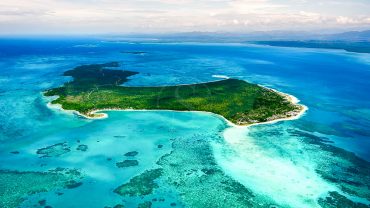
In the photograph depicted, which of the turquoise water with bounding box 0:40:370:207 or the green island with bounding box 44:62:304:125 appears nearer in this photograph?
the turquoise water with bounding box 0:40:370:207

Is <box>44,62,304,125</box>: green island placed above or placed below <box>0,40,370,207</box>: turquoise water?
above

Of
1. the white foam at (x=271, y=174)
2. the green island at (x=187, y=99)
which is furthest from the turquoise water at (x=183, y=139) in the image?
the green island at (x=187, y=99)

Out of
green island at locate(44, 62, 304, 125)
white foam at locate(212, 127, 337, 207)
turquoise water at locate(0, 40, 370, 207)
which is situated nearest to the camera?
white foam at locate(212, 127, 337, 207)

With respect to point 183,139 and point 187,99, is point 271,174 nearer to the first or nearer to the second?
point 183,139

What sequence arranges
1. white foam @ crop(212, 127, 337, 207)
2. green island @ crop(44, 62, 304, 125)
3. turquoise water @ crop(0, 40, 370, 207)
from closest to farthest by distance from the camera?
white foam @ crop(212, 127, 337, 207) < turquoise water @ crop(0, 40, 370, 207) < green island @ crop(44, 62, 304, 125)

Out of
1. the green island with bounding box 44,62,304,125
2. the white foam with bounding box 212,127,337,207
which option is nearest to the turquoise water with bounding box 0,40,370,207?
the white foam with bounding box 212,127,337,207

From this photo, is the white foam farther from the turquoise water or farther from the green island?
the green island

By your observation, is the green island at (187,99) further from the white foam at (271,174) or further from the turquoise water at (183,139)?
the white foam at (271,174)

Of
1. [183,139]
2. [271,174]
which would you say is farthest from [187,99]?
[271,174]

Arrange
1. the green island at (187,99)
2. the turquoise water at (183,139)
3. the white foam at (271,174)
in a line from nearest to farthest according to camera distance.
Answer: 1. the white foam at (271,174)
2. the turquoise water at (183,139)
3. the green island at (187,99)
